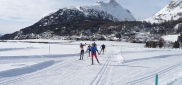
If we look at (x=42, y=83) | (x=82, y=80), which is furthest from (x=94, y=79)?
(x=42, y=83)

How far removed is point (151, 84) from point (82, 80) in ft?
11.4

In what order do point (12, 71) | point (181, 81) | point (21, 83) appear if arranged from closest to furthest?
point (21, 83)
point (181, 81)
point (12, 71)

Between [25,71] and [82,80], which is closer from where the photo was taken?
[82,80]

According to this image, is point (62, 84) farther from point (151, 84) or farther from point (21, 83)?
point (151, 84)

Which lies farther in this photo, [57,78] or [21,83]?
[57,78]

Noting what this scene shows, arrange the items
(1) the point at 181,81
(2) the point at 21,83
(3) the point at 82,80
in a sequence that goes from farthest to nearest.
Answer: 1. (1) the point at 181,81
2. (3) the point at 82,80
3. (2) the point at 21,83

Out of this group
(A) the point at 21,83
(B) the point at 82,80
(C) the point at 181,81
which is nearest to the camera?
(A) the point at 21,83

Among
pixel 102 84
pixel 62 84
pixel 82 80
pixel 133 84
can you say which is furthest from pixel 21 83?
pixel 133 84

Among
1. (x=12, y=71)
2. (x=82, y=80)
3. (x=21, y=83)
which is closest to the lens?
(x=21, y=83)

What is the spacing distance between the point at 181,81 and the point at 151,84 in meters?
2.42

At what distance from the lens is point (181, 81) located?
12242 millimetres

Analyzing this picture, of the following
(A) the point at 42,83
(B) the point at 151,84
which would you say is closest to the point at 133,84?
(B) the point at 151,84

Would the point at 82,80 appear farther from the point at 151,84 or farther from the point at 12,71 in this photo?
the point at 12,71

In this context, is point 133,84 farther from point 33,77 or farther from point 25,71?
point 25,71
